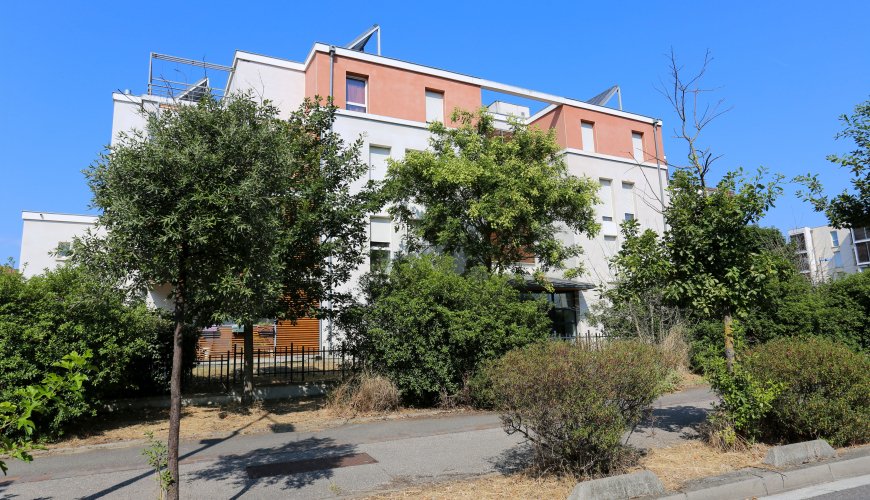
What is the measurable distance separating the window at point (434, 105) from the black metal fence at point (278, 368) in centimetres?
1347

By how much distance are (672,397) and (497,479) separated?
853 cm

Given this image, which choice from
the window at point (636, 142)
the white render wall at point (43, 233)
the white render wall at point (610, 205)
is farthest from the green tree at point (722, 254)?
the white render wall at point (43, 233)

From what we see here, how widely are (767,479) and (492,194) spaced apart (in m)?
11.0

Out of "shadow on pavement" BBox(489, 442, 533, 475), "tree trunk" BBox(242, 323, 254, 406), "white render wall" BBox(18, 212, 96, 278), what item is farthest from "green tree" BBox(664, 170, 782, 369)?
"white render wall" BBox(18, 212, 96, 278)

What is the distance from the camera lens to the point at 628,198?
2870 centimetres

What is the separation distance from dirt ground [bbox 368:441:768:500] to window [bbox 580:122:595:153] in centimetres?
2326

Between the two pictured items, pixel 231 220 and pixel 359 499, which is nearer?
pixel 231 220

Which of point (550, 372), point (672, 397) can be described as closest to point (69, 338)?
point (550, 372)

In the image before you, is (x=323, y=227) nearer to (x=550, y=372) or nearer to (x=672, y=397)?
(x=550, y=372)

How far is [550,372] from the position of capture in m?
5.48

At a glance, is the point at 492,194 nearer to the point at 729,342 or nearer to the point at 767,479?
the point at 729,342

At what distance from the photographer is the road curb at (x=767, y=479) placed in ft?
17.9

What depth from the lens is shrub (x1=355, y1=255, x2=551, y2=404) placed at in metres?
10.8

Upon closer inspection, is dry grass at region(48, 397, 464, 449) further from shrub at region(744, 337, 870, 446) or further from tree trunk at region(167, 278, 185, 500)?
shrub at region(744, 337, 870, 446)
